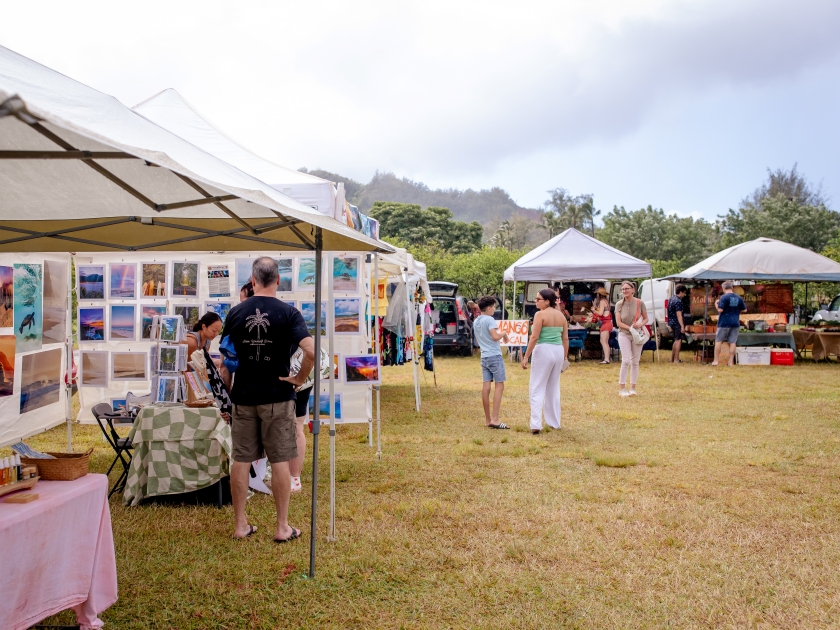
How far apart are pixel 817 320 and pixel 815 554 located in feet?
49.0

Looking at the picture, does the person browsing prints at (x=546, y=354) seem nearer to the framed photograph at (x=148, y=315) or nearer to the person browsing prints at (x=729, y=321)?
the framed photograph at (x=148, y=315)

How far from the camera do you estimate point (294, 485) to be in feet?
18.8

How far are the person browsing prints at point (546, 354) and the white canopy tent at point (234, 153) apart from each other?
3061 mm

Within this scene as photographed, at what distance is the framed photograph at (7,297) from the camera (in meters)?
6.29

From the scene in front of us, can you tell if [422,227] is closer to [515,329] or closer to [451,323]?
[451,323]

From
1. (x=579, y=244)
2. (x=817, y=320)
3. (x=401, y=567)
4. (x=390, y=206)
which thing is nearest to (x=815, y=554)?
(x=401, y=567)

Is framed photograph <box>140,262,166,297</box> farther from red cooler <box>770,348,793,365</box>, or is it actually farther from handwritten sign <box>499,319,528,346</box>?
red cooler <box>770,348,793,365</box>

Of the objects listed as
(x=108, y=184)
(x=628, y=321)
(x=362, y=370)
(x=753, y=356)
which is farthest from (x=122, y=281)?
(x=753, y=356)

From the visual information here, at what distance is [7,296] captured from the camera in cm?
Result: 636

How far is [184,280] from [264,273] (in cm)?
371

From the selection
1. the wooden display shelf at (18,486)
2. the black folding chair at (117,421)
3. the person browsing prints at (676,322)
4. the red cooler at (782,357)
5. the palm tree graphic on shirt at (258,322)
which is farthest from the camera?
the person browsing prints at (676,322)

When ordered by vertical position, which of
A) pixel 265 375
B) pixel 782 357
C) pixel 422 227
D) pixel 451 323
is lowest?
pixel 782 357

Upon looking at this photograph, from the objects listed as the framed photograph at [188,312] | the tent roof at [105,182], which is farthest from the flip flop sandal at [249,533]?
the framed photograph at [188,312]

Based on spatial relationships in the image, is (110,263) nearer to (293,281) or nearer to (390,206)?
(293,281)
